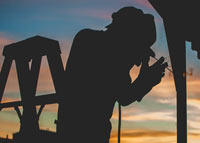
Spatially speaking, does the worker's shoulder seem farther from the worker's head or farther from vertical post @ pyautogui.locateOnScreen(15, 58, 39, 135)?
vertical post @ pyautogui.locateOnScreen(15, 58, 39, 135)

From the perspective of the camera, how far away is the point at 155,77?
9.63 ft

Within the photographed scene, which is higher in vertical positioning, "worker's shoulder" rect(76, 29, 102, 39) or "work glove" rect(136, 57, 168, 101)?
"worker's shoulder" rect(76, 29, 102, 39)

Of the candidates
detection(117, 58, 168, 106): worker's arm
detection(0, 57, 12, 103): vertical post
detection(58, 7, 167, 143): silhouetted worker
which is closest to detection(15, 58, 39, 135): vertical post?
detection(0, 57, 12, 103): vertical post

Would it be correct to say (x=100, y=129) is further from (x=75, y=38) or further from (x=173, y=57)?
(x=173, y=57)

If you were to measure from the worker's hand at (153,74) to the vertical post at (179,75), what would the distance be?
765 millimetres

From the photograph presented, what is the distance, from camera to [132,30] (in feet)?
9.57

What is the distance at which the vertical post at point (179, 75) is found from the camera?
3695mm

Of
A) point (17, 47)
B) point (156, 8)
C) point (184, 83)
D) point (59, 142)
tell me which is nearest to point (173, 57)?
point (184, 83)

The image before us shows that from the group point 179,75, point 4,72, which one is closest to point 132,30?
point 179,75

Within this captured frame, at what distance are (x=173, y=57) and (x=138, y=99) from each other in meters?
1.02

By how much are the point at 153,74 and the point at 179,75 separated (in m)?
0.91

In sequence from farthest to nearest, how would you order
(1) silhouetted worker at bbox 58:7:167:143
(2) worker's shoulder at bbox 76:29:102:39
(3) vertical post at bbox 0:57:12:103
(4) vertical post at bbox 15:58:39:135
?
(3) vertical post at bbox 0:57:12:103
(4) vertical post at bbox 15:58:39:135
(2) worker's shoulder at bbox 76:29:102:39
(1) silhouetted worker at bbox 58:7:167:143

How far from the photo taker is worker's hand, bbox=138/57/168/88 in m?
2.94

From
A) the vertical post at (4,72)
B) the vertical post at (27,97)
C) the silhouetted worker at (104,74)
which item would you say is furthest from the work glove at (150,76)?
the vertical post at (4,72)
